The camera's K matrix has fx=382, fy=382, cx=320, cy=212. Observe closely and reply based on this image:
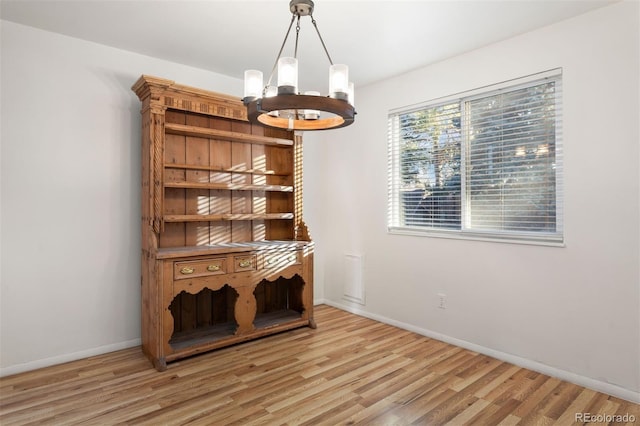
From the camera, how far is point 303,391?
8.43ft

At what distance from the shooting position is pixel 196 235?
141 inches

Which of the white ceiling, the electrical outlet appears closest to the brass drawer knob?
the white ceiling

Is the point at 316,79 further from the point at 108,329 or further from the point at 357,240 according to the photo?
the point at 108,329

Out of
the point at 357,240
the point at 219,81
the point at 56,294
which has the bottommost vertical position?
the point at 56,294

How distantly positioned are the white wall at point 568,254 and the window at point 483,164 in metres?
0.10

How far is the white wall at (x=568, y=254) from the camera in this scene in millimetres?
2488

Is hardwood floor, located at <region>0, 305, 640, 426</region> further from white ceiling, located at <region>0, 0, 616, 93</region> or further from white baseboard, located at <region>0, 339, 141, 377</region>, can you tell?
white ceiling, located at <region>0, 0, 616, 93</region>

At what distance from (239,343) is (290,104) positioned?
2351mm

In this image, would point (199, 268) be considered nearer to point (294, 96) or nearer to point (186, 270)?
point (186, 270)

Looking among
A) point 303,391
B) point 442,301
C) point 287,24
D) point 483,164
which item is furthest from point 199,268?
point 483,164

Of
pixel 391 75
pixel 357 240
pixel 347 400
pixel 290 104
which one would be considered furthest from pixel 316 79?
pixel 347 400

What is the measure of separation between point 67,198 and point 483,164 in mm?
3431

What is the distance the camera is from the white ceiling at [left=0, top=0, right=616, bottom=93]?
8.36 feet

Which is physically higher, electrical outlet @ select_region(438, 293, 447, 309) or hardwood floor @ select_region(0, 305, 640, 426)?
electrical outlet @ select_region(438, 293, 447, 309)
